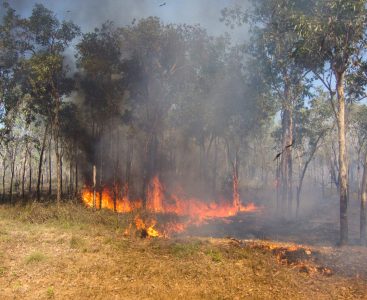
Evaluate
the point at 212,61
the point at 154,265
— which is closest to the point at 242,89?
the point at 212,61

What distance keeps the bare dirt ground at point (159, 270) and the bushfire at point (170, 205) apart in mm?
9877

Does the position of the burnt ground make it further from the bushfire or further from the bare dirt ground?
the bushfire

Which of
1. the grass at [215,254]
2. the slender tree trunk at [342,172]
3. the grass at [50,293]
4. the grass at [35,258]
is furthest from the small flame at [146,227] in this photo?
the slender tree trunk at [342,172]

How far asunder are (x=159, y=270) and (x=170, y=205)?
70.2ft

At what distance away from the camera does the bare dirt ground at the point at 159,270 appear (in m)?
11.6

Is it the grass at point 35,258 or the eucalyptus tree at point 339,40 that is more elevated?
the eucalyptus tree at point 339,40

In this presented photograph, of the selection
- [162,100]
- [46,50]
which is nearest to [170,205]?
[162,100]

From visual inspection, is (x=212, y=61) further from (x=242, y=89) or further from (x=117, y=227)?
(x=117, y=227)

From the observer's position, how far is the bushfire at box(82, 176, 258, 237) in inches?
1155

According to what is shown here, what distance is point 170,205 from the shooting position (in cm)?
3434

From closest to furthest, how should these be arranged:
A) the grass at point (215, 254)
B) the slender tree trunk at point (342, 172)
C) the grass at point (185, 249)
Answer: the grass at point (215, 254) < the grass at point (185, 249) < the slender tree trunk at point (342, 172)

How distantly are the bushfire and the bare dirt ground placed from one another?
9877 mm

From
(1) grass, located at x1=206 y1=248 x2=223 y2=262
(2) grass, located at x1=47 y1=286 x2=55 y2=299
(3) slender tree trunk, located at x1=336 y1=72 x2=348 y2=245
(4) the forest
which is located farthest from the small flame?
(3) slender tree trunk, located at x1=336 y1=72 x2=348 y2=245

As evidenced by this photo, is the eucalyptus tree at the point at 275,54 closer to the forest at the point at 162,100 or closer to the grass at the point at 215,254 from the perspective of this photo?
the forest at the point at 162,100
